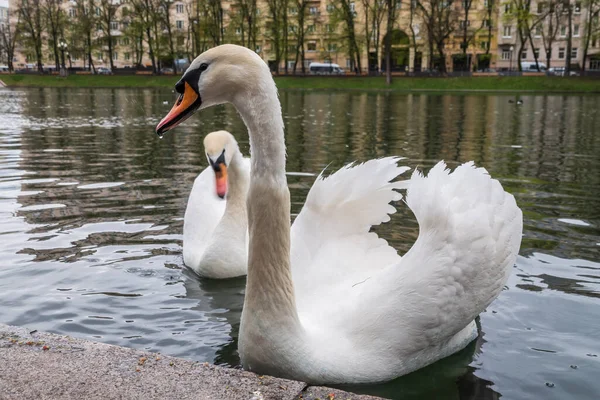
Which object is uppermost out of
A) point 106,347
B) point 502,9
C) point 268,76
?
point 502,9

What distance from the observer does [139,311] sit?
16.9 ft

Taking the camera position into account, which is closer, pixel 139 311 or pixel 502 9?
pixel 139 311

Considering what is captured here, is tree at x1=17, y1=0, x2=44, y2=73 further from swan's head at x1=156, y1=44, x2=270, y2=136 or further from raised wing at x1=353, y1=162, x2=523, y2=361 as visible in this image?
raised wing at x1=353, y1=162, x2=523, y2=361

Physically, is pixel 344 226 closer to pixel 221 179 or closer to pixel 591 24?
pixel 221 179

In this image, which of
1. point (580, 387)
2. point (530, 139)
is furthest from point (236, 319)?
point (530, 139)

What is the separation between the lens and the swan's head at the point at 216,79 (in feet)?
11.5

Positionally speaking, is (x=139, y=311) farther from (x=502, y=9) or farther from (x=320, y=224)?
(x=502, y=9)

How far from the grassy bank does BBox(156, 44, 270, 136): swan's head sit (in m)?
47.3

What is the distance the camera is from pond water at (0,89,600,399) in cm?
434

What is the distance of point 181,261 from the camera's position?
6.57 m

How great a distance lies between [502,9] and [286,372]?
280ft

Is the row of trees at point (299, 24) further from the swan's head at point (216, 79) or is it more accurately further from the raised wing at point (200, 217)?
the swan's head at point (216, 79)

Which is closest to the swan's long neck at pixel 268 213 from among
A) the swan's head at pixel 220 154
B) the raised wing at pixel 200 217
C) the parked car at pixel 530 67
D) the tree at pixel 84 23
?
the raised wing at pixel 200 217

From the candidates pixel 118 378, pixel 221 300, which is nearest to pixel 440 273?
pixel 118 378
